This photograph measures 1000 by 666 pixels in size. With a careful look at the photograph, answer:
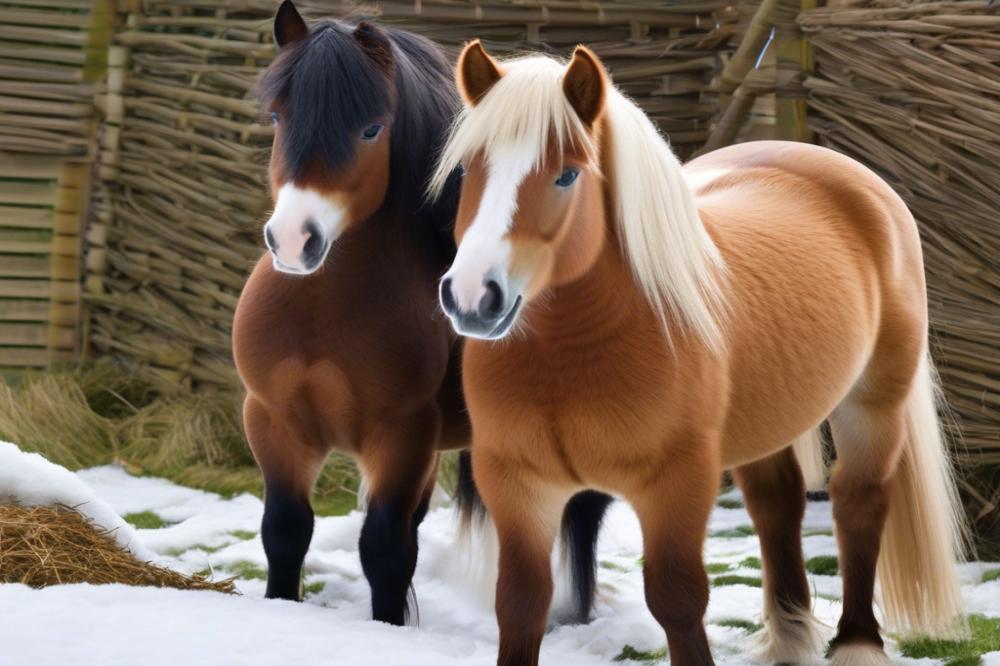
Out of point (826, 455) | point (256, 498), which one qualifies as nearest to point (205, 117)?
point (256, 498)

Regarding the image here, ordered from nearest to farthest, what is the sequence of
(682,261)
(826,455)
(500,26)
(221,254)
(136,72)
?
(682,261)
(826,455)
(500,26)
(221,254)
(136,72)

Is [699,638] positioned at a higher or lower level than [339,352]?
lower

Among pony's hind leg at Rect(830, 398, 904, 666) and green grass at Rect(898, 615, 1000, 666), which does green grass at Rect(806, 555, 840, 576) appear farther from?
pony's hind leg at Rect(830, 398, 904, 666)

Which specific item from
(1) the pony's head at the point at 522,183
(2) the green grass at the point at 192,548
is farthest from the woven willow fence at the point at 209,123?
(1) the pony's head at the point at 522,183

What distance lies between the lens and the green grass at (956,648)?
3369 millimetres

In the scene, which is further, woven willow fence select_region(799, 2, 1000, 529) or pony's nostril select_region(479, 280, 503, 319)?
woven willow fence select_region(799, 2, 1000, 529)

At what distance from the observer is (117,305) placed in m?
6.89

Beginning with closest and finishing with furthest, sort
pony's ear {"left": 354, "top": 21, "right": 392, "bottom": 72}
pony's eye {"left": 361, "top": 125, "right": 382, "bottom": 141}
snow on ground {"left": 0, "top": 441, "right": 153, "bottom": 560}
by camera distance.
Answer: pony's eye {"left": 361, "top": 125, "right": 382, "bottom": 141}
pony's ear {"left": 354, "top": 21, "right": 392, "bottom": 72}
snow on ground {"left": 0, "top": 441, "right": 153, "bottom": 560}

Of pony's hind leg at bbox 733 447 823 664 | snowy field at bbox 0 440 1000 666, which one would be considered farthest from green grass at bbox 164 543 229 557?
pony's hind leg at bbox 733 447 823 664

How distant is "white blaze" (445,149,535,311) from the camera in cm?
228

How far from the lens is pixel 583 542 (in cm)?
387

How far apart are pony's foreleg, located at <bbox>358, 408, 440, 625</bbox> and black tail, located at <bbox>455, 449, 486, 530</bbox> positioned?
0.55 meters

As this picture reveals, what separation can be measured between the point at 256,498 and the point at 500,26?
89.1 inches

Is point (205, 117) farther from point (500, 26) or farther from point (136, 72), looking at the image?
point (500, 26)
